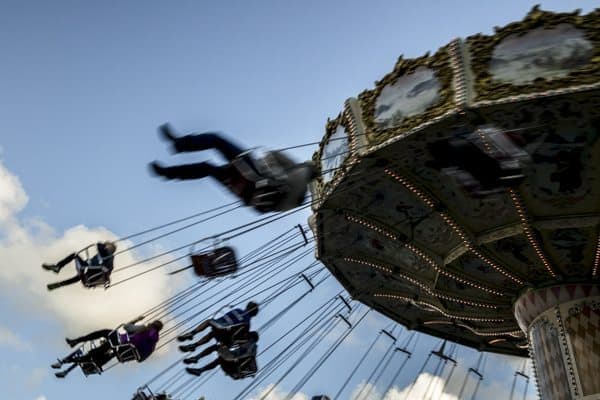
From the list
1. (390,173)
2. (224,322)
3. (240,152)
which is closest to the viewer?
(240,152)

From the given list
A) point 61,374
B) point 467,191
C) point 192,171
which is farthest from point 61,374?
point 467,191

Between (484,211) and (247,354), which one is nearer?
(484,211)

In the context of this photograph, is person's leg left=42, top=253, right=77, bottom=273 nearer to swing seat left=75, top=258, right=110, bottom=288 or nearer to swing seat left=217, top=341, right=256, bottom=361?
swing seat left=75, top=258, right=110, bottom=288

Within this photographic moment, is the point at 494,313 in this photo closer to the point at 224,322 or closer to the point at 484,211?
the point at 484,211

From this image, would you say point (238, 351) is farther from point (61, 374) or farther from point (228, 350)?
point (61, 374)

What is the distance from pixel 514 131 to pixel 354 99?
2.08 m

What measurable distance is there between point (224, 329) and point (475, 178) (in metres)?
4.30

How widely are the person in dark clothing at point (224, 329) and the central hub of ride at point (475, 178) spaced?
172cm

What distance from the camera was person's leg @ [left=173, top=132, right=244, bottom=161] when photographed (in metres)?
7.14

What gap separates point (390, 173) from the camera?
25.7ft

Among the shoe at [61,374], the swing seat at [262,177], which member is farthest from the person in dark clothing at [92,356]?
the swing seat at [262,177]

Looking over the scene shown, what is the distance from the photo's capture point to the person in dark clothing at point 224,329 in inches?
352

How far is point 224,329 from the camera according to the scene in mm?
8992

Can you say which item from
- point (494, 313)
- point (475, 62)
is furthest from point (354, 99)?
point (494, 313)
